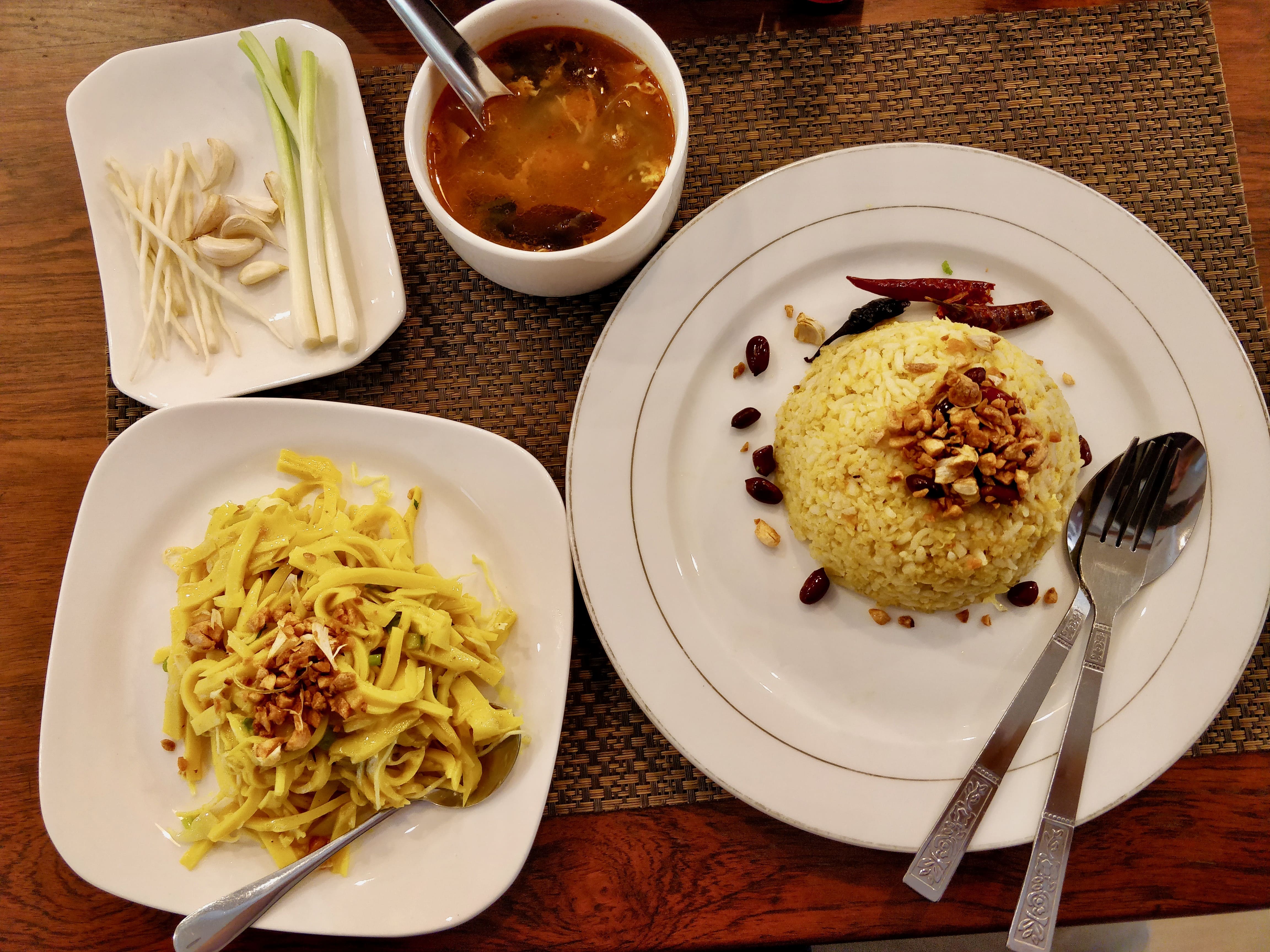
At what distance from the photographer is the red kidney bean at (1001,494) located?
161 centimetres

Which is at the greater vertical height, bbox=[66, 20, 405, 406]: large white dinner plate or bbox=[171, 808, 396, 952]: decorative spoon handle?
bbox=[66, 20, 405, 406]: large white dinner plate

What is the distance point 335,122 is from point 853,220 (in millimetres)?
1354

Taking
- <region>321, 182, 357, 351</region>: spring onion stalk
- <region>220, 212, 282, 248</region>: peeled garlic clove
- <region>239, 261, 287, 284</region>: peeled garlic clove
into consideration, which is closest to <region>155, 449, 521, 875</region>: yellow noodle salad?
<region>321, 182, 357, 351</region>: spring onion stalk

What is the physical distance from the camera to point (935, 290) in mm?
1881

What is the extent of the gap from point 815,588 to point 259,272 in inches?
63.2

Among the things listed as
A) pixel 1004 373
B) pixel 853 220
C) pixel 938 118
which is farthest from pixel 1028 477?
pixel 938 118

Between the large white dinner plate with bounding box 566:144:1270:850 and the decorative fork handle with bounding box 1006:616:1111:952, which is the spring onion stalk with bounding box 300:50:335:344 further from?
the decorative fork handle with bounding box 1006:616:1111:952

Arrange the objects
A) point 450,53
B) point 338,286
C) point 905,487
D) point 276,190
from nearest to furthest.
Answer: point 450,53 → point 905,487 → point 338,286 → point 276,190

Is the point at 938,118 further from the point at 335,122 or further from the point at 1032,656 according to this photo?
the point at 335,122

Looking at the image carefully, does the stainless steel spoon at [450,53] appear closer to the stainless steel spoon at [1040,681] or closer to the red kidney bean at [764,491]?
the red kidney bean at [764,491]

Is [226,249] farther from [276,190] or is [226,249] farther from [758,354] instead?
[758,354]

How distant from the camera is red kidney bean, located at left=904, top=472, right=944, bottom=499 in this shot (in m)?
1.64

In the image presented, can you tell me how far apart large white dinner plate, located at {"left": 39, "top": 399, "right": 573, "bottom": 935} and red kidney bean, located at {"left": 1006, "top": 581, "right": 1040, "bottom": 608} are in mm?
1044

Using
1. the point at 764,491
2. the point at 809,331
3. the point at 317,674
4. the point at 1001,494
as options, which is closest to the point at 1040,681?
the point at 1001,494
